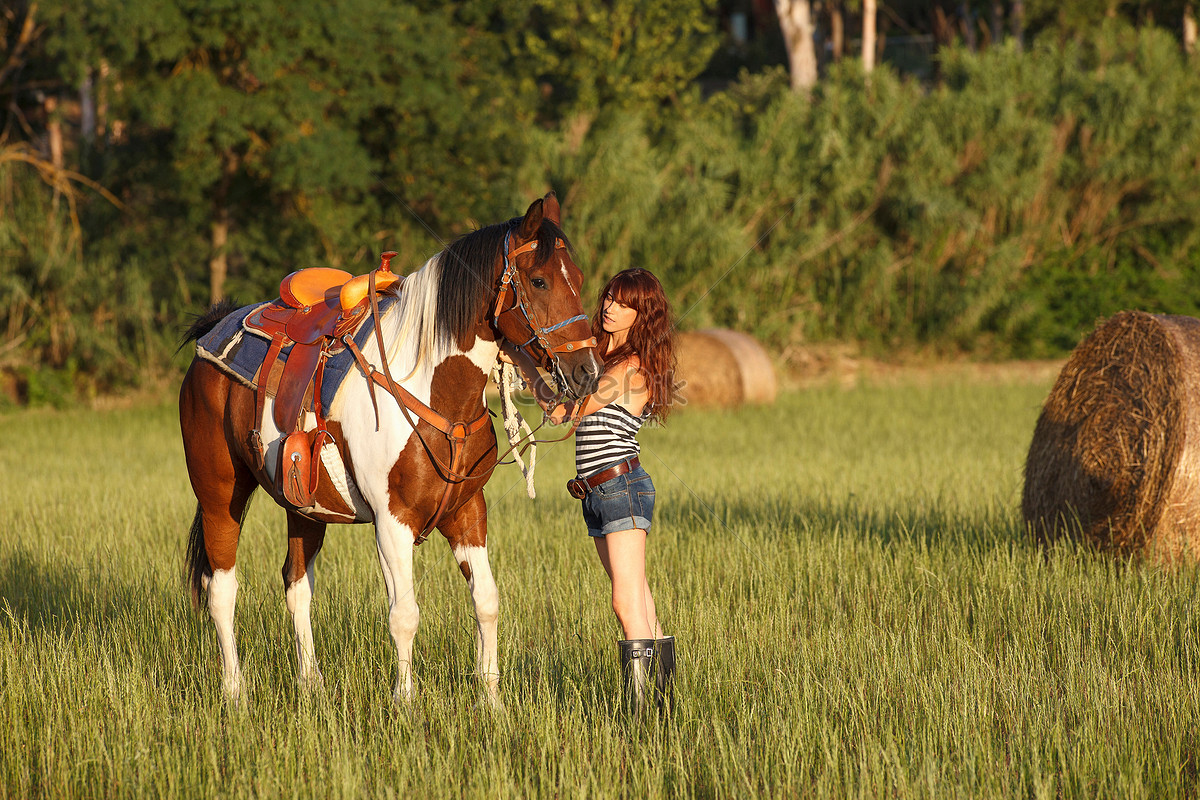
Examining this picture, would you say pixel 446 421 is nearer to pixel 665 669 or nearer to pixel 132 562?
pixel 665 669

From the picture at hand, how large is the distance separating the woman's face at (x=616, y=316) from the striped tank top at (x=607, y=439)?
1.01 feet

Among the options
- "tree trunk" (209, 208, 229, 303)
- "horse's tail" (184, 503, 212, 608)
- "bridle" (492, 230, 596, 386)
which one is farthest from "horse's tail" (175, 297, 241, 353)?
"tree trunk" (209, 208, 229, 303)

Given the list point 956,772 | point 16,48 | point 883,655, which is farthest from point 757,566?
point 16,48

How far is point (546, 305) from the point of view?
3787 millimetres

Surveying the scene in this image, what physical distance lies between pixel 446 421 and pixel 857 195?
1991 cm

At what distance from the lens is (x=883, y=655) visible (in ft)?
15.4

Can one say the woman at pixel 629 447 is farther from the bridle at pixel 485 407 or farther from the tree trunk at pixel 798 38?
the tree trunk at pixel 798 38

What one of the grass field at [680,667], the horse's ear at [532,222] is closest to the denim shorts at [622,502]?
the grass field at [680,667]

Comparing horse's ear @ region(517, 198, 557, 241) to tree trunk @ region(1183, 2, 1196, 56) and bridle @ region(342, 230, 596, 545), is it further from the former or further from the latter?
tree trunk @ region(1183, 2, 1196, 56)

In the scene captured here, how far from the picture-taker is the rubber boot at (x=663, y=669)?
4.11m

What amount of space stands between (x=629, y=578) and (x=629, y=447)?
0.52m

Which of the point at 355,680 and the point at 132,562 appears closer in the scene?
the point at 355,680

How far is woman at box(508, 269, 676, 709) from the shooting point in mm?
4070

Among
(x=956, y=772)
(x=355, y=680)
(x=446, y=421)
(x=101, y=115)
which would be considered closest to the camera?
(x=956, y=772)
